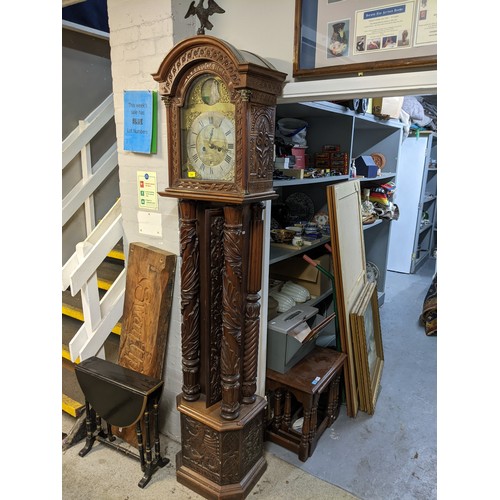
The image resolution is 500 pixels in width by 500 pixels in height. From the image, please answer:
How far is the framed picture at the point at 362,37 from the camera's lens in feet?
4.17

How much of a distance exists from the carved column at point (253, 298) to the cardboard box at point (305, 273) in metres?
1.11

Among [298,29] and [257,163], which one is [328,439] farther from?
[298,29]

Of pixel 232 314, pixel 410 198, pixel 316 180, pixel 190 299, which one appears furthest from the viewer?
pixel 410 198

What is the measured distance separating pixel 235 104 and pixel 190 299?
87 cm

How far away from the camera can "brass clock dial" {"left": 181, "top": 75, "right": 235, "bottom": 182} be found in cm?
151

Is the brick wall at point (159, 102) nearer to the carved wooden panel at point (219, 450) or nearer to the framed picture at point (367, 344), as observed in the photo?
the carved wooden panel at point (219, 450)

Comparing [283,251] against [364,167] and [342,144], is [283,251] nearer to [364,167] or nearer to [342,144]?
[342,144]

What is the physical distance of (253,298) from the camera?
1738 millimetres

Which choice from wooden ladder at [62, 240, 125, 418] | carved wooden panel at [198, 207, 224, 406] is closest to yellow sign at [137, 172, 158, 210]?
carved wooden panel at [198, 207, 224, 406]

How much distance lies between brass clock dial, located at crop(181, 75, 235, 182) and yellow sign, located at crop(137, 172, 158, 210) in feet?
1.27

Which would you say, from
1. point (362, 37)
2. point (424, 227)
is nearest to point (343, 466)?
point (362, 37)

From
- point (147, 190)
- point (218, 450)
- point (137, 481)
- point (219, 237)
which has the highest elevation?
point (147, 190)

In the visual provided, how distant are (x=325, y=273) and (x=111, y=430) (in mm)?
1646

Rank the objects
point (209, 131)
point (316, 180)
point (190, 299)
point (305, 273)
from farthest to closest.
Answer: point (305, 273) → point (316, 180) → point (190, 299) → point (209, 131)
